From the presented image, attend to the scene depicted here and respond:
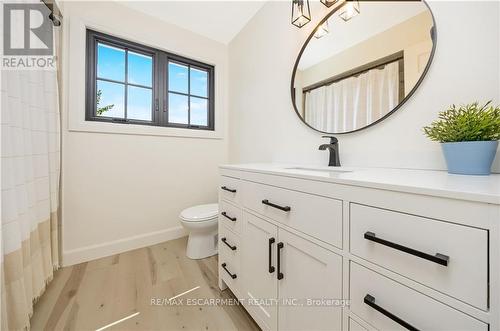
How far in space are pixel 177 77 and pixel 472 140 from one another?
240 centimetres

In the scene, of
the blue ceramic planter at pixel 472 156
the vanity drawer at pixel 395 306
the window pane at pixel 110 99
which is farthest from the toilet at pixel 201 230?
the blue ceramic planter at pixel 472 156

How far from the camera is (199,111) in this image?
2.39 metres

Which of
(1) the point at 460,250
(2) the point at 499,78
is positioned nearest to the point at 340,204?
(1) the point at 460,250

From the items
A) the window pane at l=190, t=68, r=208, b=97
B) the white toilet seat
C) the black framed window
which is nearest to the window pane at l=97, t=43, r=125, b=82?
the black framed window

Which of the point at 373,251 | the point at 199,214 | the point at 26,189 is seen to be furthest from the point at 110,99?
the point at 373,251

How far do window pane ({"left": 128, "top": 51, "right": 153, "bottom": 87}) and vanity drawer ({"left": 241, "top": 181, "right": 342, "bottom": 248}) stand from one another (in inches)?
69.6

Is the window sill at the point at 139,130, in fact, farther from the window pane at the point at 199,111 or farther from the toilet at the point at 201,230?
the toilet at the point at 201,230

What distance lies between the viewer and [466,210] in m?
0.41

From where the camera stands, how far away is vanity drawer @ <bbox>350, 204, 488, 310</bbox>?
402mm

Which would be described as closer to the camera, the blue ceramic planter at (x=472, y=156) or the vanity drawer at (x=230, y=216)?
the blue ceramic planter at (x=472, y=156)

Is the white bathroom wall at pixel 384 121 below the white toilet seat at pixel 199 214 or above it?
above

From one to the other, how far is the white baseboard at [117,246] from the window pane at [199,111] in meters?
1.24

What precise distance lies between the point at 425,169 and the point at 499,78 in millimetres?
385

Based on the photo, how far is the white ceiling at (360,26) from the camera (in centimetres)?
94
